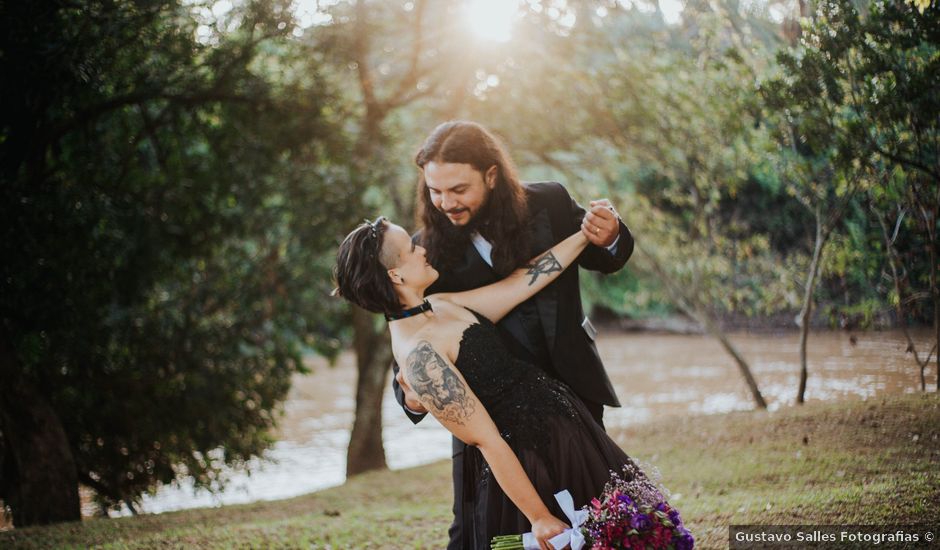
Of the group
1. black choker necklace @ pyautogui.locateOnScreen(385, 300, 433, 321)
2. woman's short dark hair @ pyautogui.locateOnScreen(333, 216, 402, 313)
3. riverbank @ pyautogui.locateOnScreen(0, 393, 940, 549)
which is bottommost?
riverbank @ pyautogui.locateOnScreen(0, 393, 940, 549)

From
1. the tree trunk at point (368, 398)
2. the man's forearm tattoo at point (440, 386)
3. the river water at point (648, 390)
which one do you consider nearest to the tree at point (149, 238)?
the tree trunk at point (368, 398)

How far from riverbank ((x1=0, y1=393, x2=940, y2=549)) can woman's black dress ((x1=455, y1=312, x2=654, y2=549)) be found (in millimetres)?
1637

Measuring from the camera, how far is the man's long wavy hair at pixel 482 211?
312 cm

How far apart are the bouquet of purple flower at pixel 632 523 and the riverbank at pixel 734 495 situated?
1678mm

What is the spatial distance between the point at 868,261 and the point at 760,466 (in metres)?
1.65

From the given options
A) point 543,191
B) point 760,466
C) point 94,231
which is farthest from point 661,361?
point 543,191

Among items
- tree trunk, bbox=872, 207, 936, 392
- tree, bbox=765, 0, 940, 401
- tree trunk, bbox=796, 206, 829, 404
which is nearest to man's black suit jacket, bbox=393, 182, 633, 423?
tree, bbox=765, 0, 940, 401

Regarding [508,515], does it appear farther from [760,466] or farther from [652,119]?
[652,119]

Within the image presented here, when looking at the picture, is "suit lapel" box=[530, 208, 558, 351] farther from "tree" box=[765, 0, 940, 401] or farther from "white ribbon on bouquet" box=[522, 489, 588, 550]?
"tree" box=[765, 0, 940, 401]

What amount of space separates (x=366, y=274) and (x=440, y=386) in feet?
1.62

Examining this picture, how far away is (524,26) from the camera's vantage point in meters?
8.25

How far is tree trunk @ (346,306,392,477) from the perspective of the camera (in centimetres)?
962

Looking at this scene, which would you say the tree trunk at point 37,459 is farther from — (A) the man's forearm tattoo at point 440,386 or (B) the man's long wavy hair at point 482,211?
(A) the man's forearm tattoo at point 440,386

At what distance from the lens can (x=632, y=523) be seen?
238cm
